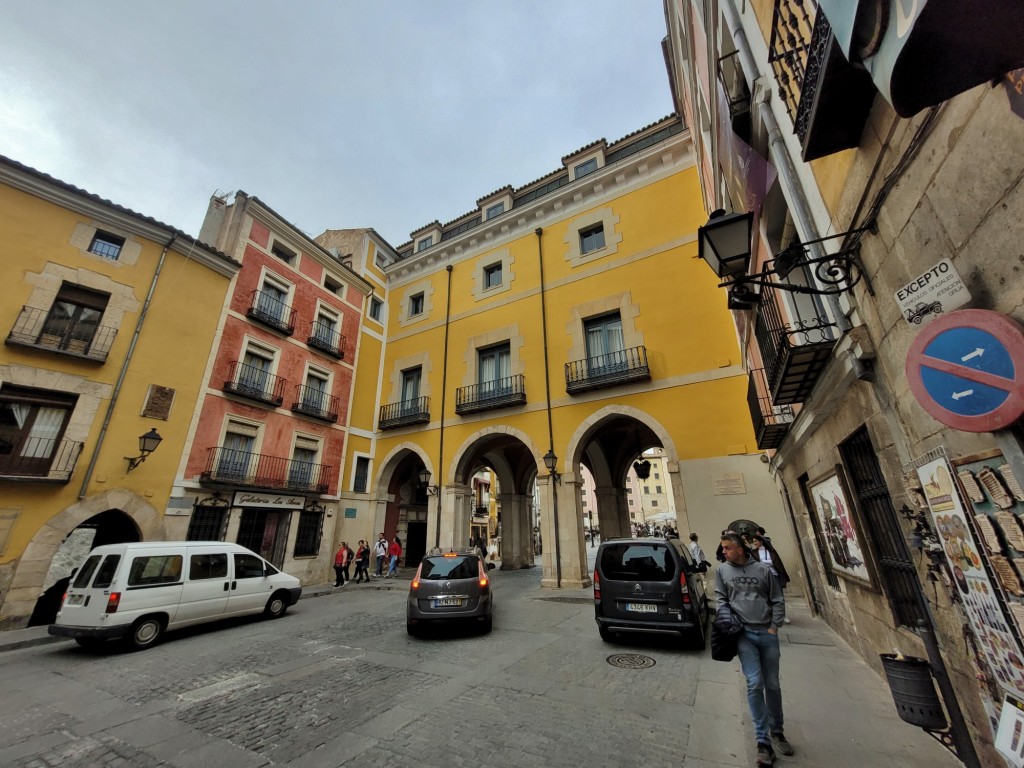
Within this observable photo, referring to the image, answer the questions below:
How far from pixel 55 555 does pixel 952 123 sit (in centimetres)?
1707

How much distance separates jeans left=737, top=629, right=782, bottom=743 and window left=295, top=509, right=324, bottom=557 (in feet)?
53.0

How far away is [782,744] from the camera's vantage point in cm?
343

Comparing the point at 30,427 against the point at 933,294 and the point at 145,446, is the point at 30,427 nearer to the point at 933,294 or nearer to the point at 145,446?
the point at 145,446

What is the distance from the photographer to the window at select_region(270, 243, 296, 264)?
58.3ft

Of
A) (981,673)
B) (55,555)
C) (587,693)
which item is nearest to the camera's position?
(981,673)

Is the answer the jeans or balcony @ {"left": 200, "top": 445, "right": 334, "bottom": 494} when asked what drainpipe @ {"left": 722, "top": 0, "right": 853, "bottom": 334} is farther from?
balcony @ {"left": 200, "top": 445, "right": 334, "bottom": 494}

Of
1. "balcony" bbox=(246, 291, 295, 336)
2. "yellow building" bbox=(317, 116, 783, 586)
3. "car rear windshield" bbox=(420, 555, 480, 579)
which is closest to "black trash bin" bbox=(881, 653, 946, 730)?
"car rear windshield" bbox=(420, 555, 480, 579)

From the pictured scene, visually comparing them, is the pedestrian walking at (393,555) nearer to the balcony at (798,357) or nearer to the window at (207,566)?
the window at (207,566)

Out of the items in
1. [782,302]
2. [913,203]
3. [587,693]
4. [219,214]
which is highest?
[219,214]

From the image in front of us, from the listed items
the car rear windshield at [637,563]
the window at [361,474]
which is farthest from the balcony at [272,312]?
the car rear windshield at [637,563]

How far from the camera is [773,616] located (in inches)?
144

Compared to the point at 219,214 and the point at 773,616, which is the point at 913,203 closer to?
the point at 773,616

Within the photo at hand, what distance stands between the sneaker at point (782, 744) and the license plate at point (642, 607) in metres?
3.07

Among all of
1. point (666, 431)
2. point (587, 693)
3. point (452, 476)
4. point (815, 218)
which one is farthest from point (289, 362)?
point (815, 218)
